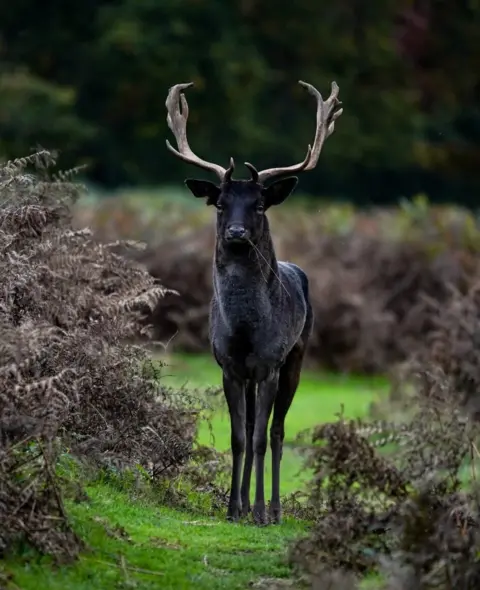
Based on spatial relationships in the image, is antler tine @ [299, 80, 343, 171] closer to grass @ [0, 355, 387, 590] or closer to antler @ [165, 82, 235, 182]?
antler @ [165, 82, 235, 182]

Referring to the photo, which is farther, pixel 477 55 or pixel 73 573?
pixel 477 55

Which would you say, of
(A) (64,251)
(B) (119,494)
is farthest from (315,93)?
(B) (119,494)

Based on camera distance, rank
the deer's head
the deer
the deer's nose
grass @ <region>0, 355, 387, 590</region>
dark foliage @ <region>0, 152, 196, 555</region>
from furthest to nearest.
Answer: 1. the deer
2. the deer's head
3. the deer's nose
4. dark foliage @ <region>0, 152, 196, 555</region>
5. grass @ <region>0, 355, 387, 590</region>

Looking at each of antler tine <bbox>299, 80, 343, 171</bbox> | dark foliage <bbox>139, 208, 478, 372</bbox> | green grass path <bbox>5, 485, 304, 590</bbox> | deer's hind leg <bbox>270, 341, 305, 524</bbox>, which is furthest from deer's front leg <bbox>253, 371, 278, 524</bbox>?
dark foliage <bbox>139, 208, 478, 372</bbox>

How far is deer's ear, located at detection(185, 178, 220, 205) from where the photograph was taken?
475 inches

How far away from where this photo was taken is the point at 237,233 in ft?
38.1

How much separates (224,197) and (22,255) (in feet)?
4.73

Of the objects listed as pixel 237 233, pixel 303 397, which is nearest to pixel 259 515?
pixel 237 233

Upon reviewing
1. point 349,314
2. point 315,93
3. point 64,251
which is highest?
point 349,314

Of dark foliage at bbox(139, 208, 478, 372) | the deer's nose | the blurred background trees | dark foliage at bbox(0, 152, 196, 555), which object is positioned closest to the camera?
dark foliage at bbox(0, 152, 196, 555)

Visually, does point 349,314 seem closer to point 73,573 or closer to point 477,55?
point 73,573

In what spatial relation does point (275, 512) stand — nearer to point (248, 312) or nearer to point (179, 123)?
point (248, 312)

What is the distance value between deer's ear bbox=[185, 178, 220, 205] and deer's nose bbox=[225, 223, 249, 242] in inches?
18.2

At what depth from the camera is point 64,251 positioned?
41.6ft
